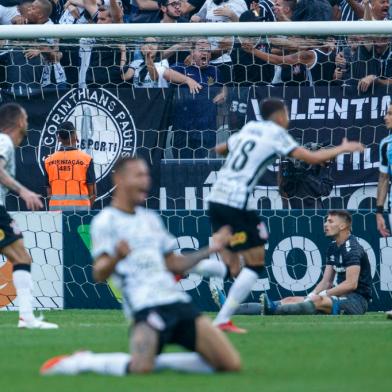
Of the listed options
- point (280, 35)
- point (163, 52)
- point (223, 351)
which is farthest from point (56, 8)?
point (223, 351)

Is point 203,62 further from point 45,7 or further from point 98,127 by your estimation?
point 45,7

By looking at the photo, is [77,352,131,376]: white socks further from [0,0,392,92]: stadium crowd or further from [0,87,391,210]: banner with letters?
[0,0,392,92]: stadium crowd

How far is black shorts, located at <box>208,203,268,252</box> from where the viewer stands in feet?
34.7

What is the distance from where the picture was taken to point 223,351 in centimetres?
733

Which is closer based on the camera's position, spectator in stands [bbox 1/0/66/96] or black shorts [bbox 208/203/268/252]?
black shorts [bbox 208/203/268/252]

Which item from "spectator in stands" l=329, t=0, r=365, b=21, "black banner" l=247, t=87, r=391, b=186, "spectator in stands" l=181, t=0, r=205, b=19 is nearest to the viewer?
"black banner" l=247, t=87, r=391, b=186

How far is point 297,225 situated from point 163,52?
2.77 m

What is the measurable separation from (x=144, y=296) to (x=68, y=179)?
7171 millimetres

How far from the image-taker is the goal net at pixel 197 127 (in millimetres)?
13852

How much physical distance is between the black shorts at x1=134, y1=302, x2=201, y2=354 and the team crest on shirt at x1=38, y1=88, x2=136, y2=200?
23.1ft

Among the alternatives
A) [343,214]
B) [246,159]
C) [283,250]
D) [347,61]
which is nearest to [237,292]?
[246,159]

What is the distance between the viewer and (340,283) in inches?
517

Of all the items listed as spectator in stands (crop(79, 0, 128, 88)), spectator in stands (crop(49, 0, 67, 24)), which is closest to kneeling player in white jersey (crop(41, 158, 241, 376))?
spectator in stands (crop(79, 0, 128, 88))

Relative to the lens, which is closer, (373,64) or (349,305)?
(349,305)
